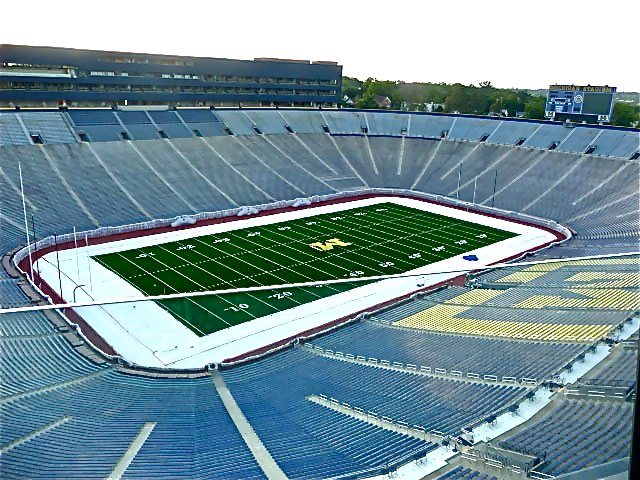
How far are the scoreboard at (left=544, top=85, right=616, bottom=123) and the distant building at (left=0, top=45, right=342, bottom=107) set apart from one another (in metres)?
17.7

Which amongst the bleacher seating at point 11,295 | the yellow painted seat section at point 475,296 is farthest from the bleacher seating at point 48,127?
the yellow painted seat section at point 475,296

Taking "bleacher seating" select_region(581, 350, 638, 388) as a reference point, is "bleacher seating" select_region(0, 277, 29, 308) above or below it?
below

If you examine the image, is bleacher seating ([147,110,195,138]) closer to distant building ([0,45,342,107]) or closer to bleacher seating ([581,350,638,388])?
distant building ([0,45,342,107])

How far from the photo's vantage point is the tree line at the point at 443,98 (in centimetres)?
6044

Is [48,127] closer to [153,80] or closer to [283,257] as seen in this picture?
[153,80]

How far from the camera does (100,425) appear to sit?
831cm

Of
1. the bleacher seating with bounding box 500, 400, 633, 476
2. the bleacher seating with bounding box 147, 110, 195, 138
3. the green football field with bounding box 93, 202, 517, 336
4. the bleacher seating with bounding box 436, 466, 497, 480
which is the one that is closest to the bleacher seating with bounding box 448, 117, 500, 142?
the green football field with bounding box 93, 202, 517, 336

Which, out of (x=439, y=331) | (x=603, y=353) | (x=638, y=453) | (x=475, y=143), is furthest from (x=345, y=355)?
(x=475, y=143)

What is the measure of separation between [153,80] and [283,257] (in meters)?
21.7

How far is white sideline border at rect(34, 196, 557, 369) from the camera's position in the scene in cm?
1351

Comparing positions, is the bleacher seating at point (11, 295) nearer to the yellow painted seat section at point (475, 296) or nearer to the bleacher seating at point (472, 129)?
the yellow painted seat section at point (475, 296)

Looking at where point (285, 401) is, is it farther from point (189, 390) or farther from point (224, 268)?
point (224, 268)

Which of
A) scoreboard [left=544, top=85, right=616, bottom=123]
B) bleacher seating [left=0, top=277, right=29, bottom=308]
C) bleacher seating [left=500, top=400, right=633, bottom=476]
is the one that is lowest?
bleacher seating [left=0, top=277, right=29, bottom=308]

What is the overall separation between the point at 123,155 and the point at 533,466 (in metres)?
27.3
